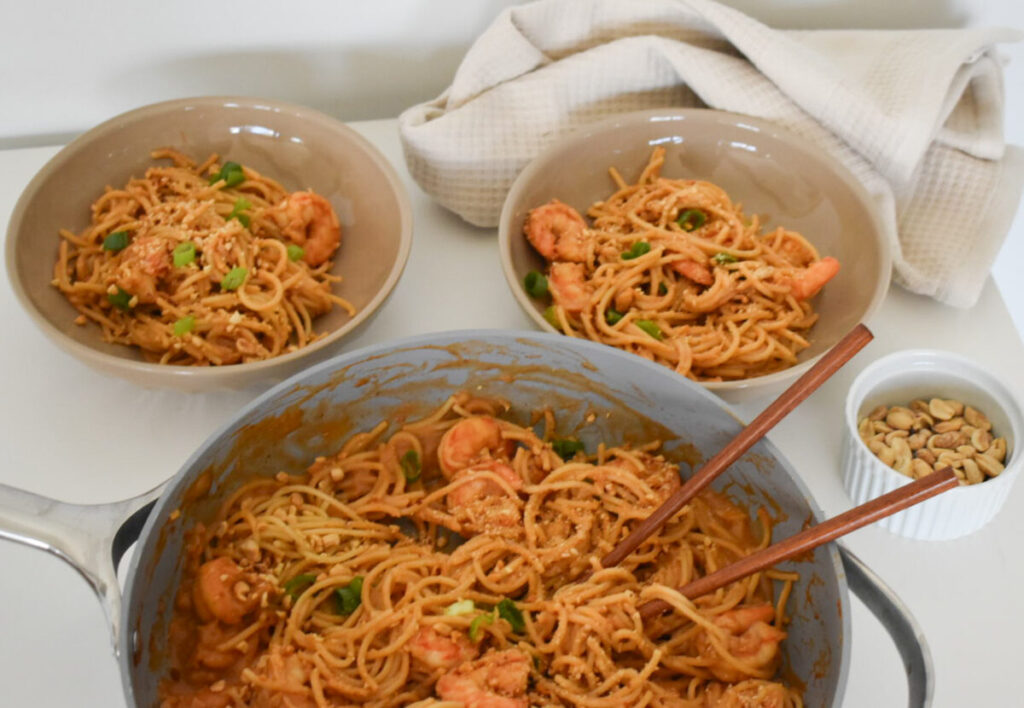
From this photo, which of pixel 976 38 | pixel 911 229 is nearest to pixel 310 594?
pixel 911 229

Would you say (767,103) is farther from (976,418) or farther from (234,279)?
(234,279)

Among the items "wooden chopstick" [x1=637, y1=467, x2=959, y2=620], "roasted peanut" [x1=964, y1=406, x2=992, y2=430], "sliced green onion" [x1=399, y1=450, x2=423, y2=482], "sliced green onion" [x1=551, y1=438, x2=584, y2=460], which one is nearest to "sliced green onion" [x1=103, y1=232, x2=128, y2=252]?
"sliced green onion" [x1=399, y1=450, x2=423, y2=482]

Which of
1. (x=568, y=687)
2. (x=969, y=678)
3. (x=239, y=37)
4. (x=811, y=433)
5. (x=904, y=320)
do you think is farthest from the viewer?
(x=239, y=37)

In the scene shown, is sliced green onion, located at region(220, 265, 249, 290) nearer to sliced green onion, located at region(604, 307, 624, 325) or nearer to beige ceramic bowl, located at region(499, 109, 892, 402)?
beige ceramic bowl, located at region(499, 109, 892, 402)

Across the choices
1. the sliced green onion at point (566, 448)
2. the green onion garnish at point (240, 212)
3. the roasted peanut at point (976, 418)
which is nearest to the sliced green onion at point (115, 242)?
the green onion garnish at point (240, 212)

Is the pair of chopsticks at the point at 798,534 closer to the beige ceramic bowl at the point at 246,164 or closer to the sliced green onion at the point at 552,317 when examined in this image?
the sliced green onion at the point at 552,317

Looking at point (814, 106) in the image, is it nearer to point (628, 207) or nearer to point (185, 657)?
point (628, 207)

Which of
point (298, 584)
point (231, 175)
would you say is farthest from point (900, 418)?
point (231, 175)
